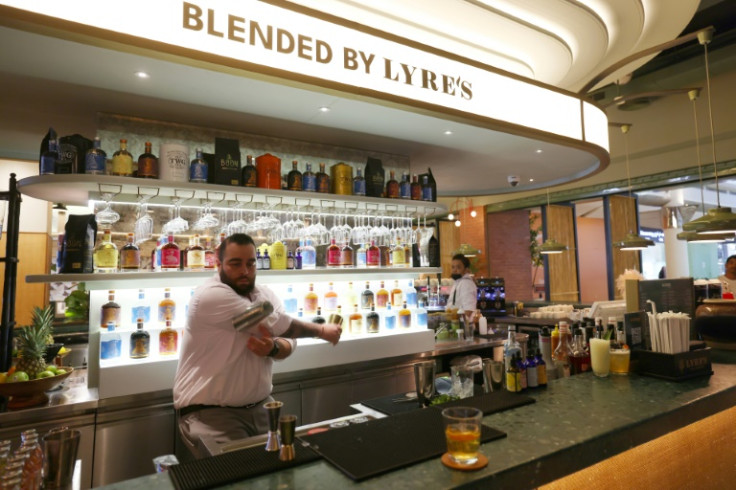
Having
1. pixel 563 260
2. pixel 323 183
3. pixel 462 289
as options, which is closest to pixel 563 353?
pixel 323 183

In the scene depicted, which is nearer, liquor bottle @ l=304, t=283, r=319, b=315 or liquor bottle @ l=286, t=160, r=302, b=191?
liquor bottle @ l=286, t=160, r=302, b=191

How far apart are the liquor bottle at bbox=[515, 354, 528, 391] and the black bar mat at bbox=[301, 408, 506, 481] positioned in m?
0.51

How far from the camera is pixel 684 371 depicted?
7.14 ft

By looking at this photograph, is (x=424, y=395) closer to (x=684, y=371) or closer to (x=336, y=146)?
(x=684, y=371)

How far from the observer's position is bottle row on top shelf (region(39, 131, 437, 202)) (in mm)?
2734

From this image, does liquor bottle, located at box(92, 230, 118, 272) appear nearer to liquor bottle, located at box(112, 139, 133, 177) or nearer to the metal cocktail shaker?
liquor bottle, located at box(112, 139, 133, 177)

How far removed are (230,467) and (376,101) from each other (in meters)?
1.73

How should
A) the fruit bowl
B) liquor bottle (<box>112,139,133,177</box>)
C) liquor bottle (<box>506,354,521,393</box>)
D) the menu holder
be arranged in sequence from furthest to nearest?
liquor bottle (<box>112,139,133,177</box>) < the fruit bowl < the menu holder < liquor bottle (<box>506,354,521,393</box>)

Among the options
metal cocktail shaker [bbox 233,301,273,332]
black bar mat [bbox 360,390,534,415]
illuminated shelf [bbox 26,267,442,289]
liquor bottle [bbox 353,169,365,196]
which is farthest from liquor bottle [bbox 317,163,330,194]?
black bar mat [bbox 360,390,534,415]

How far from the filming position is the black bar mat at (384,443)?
1320mm

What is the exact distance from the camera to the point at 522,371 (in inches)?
81.1

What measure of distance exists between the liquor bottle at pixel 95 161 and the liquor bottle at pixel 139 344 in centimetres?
105

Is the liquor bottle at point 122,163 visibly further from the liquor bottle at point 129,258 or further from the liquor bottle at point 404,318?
the liquor bottle at point 404,318

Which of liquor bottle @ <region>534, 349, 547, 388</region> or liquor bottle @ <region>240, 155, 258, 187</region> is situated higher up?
liquor bottle @ <region>240, 155, 258, 187</region>
